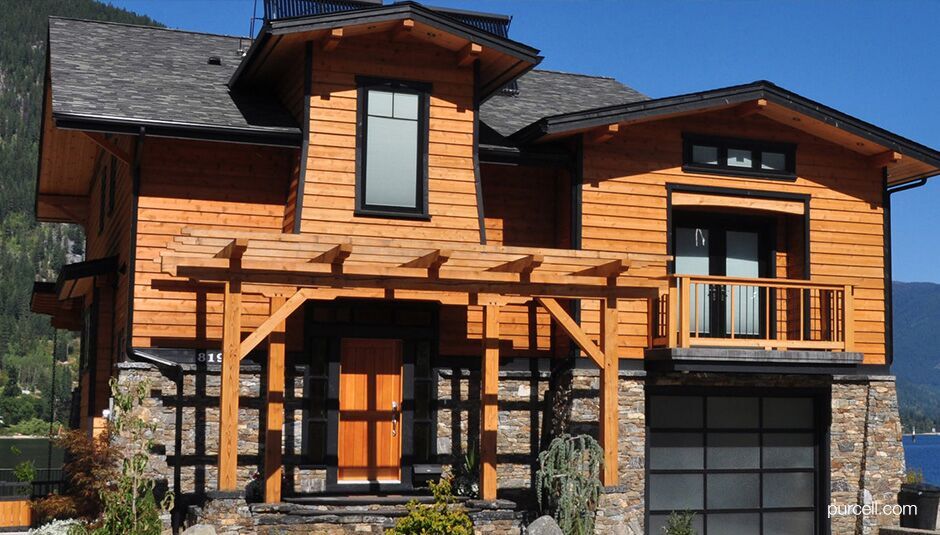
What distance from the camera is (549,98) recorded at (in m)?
23.0

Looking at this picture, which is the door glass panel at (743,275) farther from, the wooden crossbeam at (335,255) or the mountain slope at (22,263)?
the mountain slope at (22,263)

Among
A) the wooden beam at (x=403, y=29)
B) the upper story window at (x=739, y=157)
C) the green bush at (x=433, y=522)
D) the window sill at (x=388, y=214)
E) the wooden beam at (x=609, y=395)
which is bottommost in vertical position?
the green bush at (x=433, y=522)

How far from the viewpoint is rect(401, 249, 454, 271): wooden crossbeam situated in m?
15.7

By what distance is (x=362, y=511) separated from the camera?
16.4m

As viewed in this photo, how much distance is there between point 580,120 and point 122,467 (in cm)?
802

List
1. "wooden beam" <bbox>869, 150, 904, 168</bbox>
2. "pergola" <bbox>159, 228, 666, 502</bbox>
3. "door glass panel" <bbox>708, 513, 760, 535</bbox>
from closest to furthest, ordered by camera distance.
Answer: "pergola" <bbox>159, 228, 666, 502</bbox> → "door glass panel" <bbox>708, 513, 760, 535</bbox> → "wooden beam" <bbox>869, 150, 904, 168</bbox>

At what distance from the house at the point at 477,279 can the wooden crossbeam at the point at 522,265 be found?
42 mm

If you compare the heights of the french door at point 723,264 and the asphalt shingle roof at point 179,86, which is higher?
the asphalt shingle roof at point 179,86

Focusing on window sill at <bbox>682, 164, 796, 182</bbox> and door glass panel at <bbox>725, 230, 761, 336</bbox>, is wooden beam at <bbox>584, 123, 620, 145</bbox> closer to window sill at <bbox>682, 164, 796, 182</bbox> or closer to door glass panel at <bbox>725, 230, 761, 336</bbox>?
window sill at <bbox>682, 164, 796, 182</bbox>

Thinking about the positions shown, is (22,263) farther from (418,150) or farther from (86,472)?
(418,150)

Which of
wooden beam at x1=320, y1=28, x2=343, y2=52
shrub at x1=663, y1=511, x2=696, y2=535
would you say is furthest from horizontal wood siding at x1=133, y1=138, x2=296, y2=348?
shrub at x1=663, y1=511, x2=696, y2=535

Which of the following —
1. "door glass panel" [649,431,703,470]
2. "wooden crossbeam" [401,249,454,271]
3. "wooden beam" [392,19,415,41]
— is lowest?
"door glass panel" [649,431,703,470]

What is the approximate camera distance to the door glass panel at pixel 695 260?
65.9 ft

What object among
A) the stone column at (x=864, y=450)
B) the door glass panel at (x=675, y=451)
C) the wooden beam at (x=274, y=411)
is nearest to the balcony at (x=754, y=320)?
the stone column at (x=864, y=450)
